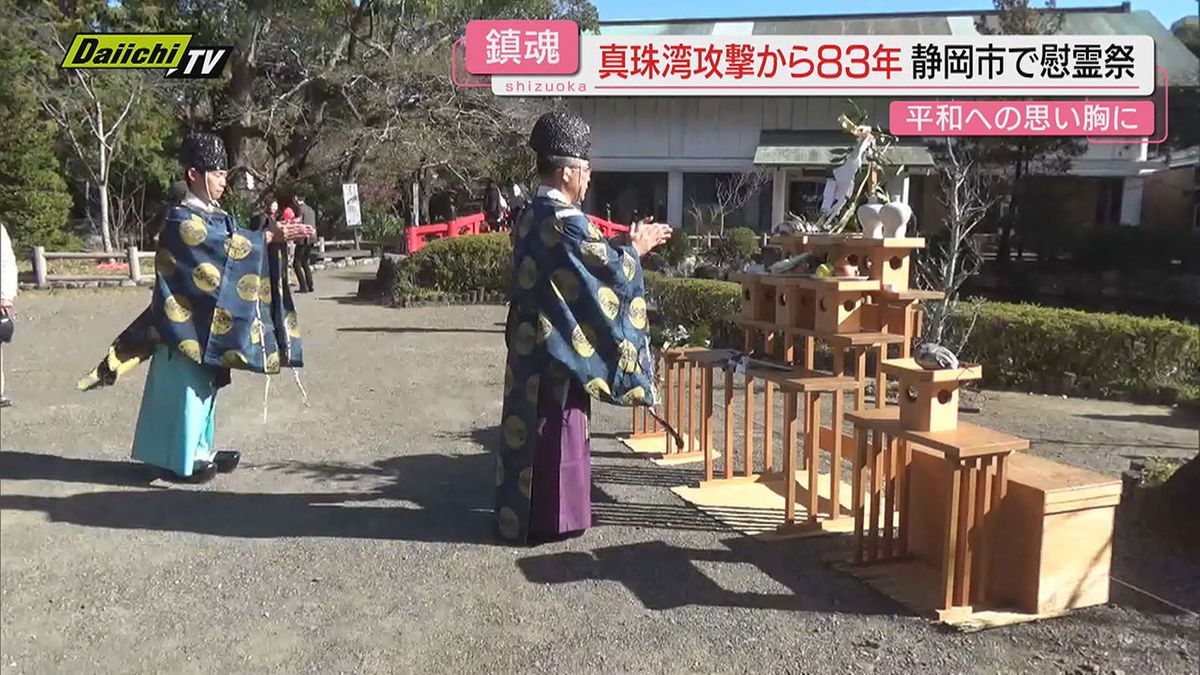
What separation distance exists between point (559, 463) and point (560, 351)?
488 mm

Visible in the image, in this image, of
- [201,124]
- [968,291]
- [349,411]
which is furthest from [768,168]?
[349,411]

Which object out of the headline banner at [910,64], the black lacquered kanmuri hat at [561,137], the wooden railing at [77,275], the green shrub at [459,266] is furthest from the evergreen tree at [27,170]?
the black lacquered kanmuri hat at [561,137]

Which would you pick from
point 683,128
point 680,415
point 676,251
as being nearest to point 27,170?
point 676,251

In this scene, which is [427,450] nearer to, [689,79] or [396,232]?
[689,79]

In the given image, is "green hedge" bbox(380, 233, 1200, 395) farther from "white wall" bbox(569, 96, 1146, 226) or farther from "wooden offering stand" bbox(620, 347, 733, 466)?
"white wall" bbox(569, 96, 1146, 226)

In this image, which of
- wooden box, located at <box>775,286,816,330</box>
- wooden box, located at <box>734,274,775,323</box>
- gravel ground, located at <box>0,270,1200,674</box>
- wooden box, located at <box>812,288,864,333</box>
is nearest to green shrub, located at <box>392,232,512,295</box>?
gravel ground, located at <box>0,270,1200,674</box>

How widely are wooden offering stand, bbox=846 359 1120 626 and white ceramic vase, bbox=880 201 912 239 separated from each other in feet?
3.02

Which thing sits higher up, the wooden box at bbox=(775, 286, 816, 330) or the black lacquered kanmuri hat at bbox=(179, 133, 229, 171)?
the black lacquered kanmuri hat at bbox=(179, 133, 229, 171)

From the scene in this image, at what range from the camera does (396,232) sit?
22.8 m

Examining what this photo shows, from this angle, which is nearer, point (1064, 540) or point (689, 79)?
point (1064, 540)

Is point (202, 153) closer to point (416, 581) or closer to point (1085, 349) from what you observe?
point (416, 581)

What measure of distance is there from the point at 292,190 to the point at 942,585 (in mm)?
19858
